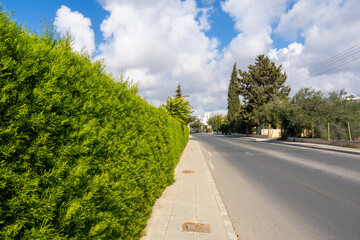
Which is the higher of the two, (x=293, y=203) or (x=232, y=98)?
(x=232, y=98)

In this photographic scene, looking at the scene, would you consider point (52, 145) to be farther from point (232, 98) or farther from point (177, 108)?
point (232, 98)

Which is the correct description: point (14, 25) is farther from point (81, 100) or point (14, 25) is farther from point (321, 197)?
point (321, 197)

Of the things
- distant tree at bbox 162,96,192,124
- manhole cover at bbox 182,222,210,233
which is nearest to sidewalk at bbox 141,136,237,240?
manhole cover at bbox 182,222,210,233

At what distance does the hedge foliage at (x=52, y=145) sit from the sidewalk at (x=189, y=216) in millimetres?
1384

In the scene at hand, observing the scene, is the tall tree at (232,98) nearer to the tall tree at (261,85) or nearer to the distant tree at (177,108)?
the tall tree at (261,85)

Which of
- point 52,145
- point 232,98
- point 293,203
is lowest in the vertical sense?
point 293,203

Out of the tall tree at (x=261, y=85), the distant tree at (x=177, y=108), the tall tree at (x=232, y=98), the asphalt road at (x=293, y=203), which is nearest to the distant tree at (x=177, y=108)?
the distant tree at (x=177, y=108)

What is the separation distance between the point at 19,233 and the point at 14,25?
155cm

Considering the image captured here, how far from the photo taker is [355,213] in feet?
14.3

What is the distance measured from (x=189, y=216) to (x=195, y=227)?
1.63 ft

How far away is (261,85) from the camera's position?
42.8m

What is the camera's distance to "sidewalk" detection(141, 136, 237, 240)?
3.47 meters

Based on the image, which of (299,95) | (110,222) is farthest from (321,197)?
(299,95)

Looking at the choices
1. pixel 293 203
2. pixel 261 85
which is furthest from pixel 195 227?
pixel 261 85
